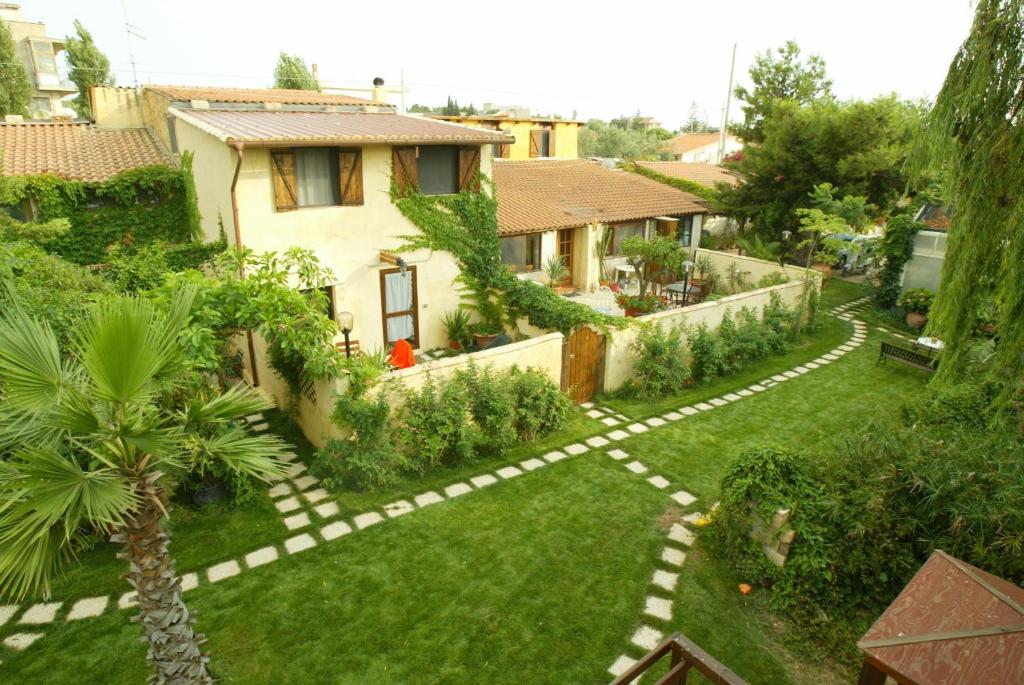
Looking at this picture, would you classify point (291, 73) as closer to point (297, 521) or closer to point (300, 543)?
point (297, 521)

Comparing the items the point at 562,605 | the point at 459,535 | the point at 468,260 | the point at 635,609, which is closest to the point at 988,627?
the point at 635,609

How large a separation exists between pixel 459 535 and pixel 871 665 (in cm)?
506

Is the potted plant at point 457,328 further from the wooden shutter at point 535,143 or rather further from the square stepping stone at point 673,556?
the wooden shutter at point 535,143

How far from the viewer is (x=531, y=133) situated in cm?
2559


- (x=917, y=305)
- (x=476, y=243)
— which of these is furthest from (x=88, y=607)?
(x=917, y=305)

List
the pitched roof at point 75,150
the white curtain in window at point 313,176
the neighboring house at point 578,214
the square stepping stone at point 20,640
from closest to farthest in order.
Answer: the square stepping stone at point 20,640, the white curtain in window at point 313,176, the pitched roof at point 75,150, the neighboring house at point 578,214

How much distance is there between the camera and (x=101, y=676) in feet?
18.7

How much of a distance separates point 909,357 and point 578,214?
33.0 ft

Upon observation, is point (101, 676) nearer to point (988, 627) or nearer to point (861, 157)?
point (988, 627)

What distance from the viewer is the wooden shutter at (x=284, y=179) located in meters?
11.6

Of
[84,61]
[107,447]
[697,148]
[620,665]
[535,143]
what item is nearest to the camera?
[107,447]

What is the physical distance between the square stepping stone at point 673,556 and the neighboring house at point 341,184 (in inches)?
322

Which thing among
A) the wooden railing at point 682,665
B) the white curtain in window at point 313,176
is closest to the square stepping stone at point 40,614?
the wooden railing at point 682,665

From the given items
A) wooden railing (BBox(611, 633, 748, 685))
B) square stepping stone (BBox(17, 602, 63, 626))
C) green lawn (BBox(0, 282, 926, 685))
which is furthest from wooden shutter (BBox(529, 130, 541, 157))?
wooden railing (BBox(611, 633, 748, 685))
